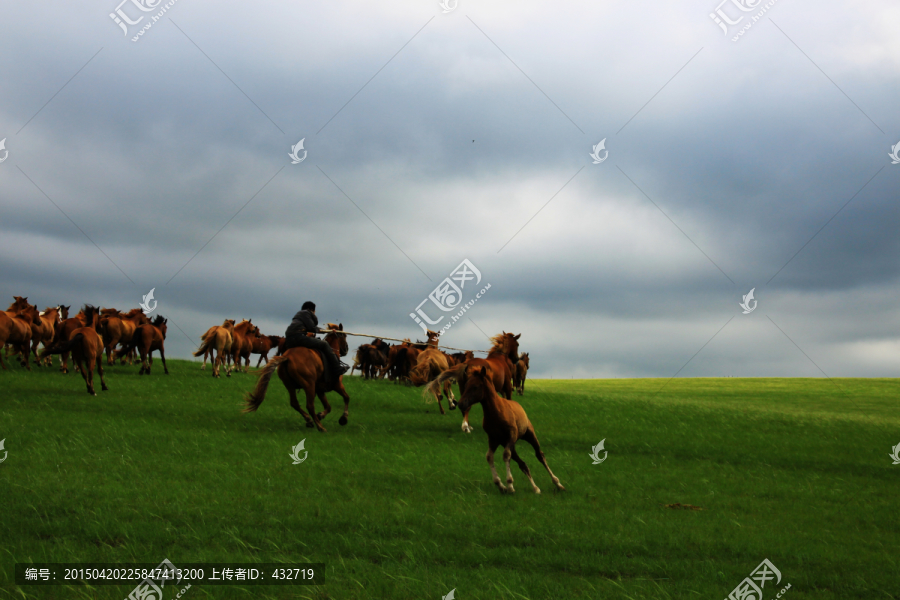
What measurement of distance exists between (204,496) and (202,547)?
2089 millimetres

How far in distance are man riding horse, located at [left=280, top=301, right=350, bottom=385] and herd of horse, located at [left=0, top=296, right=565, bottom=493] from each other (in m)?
0.17

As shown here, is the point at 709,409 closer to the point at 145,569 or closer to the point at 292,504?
the point at 292,504

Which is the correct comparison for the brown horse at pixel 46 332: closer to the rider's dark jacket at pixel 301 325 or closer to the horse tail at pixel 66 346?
the horse tail at pixel 66 346

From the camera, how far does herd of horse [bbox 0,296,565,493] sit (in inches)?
387

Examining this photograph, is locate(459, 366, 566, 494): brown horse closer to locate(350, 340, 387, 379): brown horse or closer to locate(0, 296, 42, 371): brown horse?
locate(0, 296, 42, 371): brown horse

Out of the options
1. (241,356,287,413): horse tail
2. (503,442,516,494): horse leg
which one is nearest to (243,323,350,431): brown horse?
(241,356,287,413): horse tail

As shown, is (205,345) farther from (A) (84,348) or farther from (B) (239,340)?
(A) (84,348)

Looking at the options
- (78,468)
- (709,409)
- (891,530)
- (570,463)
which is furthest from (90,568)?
(709,409)

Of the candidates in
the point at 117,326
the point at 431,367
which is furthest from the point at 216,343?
the point at 431,367

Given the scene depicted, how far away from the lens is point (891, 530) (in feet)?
31.7

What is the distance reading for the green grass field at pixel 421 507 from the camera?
21.7ft

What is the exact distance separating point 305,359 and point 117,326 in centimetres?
1460
